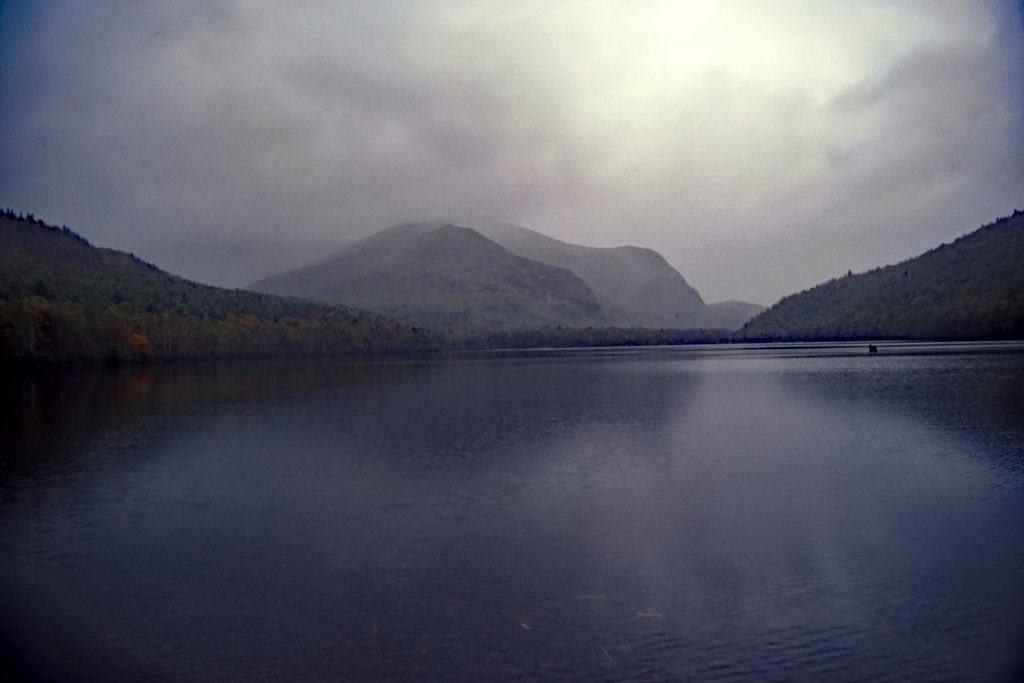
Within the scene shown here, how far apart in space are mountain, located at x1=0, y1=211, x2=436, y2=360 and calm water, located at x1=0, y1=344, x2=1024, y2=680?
281 ft

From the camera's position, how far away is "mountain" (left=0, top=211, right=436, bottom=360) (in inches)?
4382

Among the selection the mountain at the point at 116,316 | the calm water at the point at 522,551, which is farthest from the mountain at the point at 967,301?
the mountain at the point at 116,316

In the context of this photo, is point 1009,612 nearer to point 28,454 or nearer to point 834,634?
point 834,634

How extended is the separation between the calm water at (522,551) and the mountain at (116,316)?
8555 cm

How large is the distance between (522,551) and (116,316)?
133455 mm

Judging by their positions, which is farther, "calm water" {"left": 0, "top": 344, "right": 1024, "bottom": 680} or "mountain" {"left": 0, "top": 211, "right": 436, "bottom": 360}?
"mountain" {"left": 0, "top": 211, "right": 436, "bottom": 360}

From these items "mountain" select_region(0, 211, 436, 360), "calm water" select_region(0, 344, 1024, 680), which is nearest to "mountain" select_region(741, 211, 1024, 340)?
"calm water" select_region(0, 344, 1024, 680)

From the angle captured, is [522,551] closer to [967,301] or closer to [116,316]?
[116,316]

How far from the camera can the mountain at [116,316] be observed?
111 meters

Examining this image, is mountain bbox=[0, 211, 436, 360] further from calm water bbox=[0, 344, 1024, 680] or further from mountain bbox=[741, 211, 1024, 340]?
mountain bbox=[741, 211, 1024, 340]

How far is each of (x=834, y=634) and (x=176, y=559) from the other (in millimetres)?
13976

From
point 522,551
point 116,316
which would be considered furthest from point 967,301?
point 522,551

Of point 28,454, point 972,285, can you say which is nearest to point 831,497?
point 28,454

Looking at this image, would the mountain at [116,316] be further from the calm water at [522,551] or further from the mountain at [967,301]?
the mountain at [967,301]
